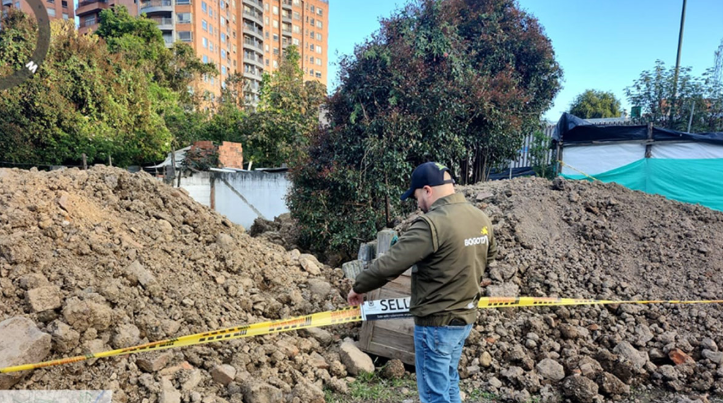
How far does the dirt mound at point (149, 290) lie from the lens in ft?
10.1

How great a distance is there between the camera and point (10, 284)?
11.0 feet

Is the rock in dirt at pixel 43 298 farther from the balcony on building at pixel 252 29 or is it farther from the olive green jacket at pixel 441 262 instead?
the balcony on building at pixel 252 29

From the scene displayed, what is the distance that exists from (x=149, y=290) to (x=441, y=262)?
2813mm

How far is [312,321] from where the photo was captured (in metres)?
3.71

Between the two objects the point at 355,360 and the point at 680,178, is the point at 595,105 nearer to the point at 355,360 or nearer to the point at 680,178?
the point at 680,178

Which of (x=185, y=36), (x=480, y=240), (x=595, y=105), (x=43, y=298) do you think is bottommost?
(x=43, y=298)

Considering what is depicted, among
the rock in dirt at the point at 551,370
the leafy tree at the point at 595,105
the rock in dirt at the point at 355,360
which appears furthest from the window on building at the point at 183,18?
the rock in dirt at the point at 551,370

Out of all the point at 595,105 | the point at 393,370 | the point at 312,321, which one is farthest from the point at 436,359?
the point at 595,105

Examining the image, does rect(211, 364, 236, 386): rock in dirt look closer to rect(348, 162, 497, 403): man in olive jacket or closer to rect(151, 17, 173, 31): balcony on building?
rect(348, 162, 497, 403): man in olive jacket

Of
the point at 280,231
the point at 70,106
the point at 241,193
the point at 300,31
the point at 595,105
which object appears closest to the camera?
the point at 280,231

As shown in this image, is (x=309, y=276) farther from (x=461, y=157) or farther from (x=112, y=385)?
(x=461, y=157)

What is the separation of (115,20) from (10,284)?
27974 mm

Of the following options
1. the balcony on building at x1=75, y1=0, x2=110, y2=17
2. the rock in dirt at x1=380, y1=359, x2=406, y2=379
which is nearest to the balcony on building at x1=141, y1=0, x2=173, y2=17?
the balcony on building at x1=75, y1=0, x2=110, y2=17

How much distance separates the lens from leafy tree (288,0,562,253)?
7.12 m
